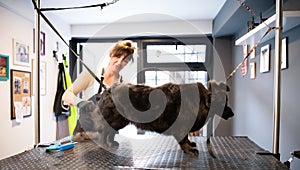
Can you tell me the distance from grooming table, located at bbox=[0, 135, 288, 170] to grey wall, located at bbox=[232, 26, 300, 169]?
3.09 ft

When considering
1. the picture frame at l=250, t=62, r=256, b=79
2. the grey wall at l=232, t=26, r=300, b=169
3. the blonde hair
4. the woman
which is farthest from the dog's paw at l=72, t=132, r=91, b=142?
the picture frame at l=250, t=62, r=256, b=79

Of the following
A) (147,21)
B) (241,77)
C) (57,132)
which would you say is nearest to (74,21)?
(147,21)

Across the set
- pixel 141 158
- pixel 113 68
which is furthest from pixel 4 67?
pixel 141 158

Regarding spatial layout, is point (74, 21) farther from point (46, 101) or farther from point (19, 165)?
point (19, 165)

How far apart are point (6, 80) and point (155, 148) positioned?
2.11 m

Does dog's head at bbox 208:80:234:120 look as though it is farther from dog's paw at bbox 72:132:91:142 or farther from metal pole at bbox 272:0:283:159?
dog's paw at bbox 72:132:91:142

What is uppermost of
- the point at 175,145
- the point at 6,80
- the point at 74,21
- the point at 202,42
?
the point at 74,21

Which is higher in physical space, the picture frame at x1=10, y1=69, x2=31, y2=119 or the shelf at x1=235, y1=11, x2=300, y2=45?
the shelf at x1=235, y1=11, x2=300, y2=45

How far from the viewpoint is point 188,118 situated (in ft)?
3.53

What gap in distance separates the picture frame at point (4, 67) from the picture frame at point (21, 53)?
0.16 meters

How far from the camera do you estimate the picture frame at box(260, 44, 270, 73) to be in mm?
2497

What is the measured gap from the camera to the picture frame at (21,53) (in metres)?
2.92

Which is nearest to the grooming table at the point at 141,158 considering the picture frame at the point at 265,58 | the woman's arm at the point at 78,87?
the woman's arm at the point at 78,87

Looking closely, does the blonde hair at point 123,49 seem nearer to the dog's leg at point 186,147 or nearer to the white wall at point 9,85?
the dog's leg at point 186,147
